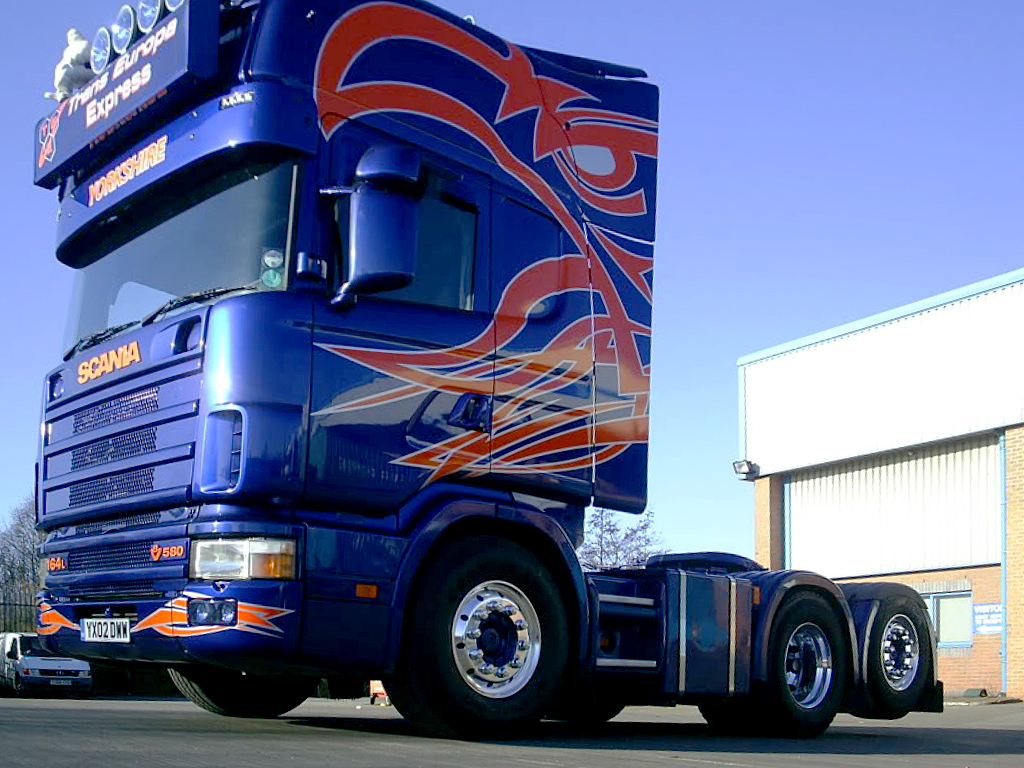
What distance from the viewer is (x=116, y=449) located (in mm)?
7168

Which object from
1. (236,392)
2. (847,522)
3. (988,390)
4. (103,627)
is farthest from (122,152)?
(847,522)

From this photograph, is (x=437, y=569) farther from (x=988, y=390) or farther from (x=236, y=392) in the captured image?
(x=988, y=390)

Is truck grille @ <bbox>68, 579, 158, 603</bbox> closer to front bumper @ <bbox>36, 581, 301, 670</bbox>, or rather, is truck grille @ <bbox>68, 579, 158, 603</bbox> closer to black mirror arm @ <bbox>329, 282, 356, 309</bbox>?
front bumper @ <bbox>36, 581, 301, 670</bbox>

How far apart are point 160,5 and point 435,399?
8.32 ft

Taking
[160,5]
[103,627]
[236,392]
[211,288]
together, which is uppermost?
[160,5]

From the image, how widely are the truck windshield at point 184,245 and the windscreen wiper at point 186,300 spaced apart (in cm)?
2

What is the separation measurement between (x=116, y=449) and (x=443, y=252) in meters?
2.01

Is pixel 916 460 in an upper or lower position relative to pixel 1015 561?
upper

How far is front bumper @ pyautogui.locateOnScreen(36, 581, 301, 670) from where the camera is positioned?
640 centimetres

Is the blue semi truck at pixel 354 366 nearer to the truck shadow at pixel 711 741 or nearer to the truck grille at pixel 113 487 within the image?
the truck grille at pixel 113 487

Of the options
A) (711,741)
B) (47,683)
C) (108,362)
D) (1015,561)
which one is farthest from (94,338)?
(47,683)

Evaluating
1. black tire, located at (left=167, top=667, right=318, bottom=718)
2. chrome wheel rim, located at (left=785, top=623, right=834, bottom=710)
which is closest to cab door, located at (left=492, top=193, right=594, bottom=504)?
chrome wheel rim, located at (left=785, top=623, right=834, bottom=710)

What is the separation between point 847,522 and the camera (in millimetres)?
27656

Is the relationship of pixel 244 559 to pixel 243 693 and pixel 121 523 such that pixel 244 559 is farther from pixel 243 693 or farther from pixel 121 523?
pixel 243 693
